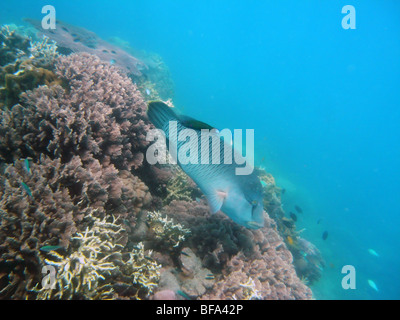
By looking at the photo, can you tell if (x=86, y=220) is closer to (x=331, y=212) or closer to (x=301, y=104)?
(x=331, y=212)

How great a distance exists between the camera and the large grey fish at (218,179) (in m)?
2.23

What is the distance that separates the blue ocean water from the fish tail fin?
131ft

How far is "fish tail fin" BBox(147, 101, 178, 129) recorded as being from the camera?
2.19 metres

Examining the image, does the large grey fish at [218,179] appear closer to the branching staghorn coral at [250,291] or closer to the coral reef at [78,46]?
the branching staghorn coral at [250,291]

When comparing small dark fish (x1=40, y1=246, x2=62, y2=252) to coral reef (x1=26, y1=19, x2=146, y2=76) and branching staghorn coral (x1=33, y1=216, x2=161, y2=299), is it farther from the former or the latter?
coral reef (x1=26, y1=19, x2=146, y2=76)

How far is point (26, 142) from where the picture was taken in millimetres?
2383

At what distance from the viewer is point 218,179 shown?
245 cm

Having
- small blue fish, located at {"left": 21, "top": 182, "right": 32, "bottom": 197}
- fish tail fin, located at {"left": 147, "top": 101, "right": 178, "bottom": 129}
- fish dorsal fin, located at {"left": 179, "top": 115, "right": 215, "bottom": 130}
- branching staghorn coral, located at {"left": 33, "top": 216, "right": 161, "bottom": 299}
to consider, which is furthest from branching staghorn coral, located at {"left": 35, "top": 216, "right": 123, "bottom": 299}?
fish dorsal fin, located at {"left": 179, "top": 115, "right": 215, "bottom": 130}

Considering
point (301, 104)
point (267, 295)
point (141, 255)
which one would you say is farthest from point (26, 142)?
point (301, 104)

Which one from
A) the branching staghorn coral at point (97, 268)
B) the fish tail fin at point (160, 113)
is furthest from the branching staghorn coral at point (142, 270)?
the fish tail fin at point (160, 113)

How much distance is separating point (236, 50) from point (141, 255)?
175 metres

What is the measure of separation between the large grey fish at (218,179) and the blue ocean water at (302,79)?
38.7m

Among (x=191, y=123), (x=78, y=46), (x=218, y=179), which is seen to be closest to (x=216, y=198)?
(x=218, y=179)

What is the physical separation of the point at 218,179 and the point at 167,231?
1224 mm
